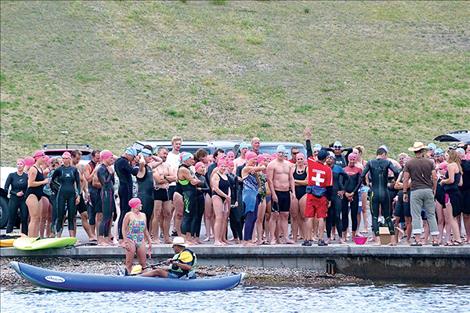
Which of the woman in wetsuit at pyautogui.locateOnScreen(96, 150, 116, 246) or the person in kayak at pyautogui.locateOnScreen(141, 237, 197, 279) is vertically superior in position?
the woman in wetsuit at pyautogui.locateOnScreen(96, 150, 116, 246)

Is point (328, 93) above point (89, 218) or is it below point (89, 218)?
above

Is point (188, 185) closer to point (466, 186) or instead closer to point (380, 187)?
point (380, 187)

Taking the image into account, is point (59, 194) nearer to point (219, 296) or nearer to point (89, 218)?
point (89, 218)

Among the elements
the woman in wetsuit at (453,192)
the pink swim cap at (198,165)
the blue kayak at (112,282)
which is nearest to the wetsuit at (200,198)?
the pink swim cap at (198,165)

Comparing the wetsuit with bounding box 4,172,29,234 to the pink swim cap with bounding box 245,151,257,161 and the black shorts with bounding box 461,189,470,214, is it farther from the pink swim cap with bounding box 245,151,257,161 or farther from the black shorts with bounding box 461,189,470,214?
the black shorts with bounding box 461,189,470,214

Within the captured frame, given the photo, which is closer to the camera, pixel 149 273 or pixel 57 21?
pixel 149 273

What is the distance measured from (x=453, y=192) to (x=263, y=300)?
168 inches

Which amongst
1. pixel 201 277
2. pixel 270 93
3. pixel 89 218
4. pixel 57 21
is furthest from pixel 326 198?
pixel 57 21

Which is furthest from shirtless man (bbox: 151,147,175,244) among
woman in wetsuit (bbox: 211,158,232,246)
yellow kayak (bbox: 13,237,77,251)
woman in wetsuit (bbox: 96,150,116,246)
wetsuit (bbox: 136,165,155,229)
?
yellow kayak (bbox: 13,237,77,251)

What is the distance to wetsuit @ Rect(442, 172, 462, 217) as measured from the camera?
23922mm

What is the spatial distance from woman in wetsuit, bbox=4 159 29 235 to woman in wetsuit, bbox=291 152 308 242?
5.32 meters

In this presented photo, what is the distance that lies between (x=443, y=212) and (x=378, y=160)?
1.52 m

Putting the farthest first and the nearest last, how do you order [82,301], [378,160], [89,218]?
[89,218] → [378,160] → [82,301]

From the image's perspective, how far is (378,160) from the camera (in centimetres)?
2420
